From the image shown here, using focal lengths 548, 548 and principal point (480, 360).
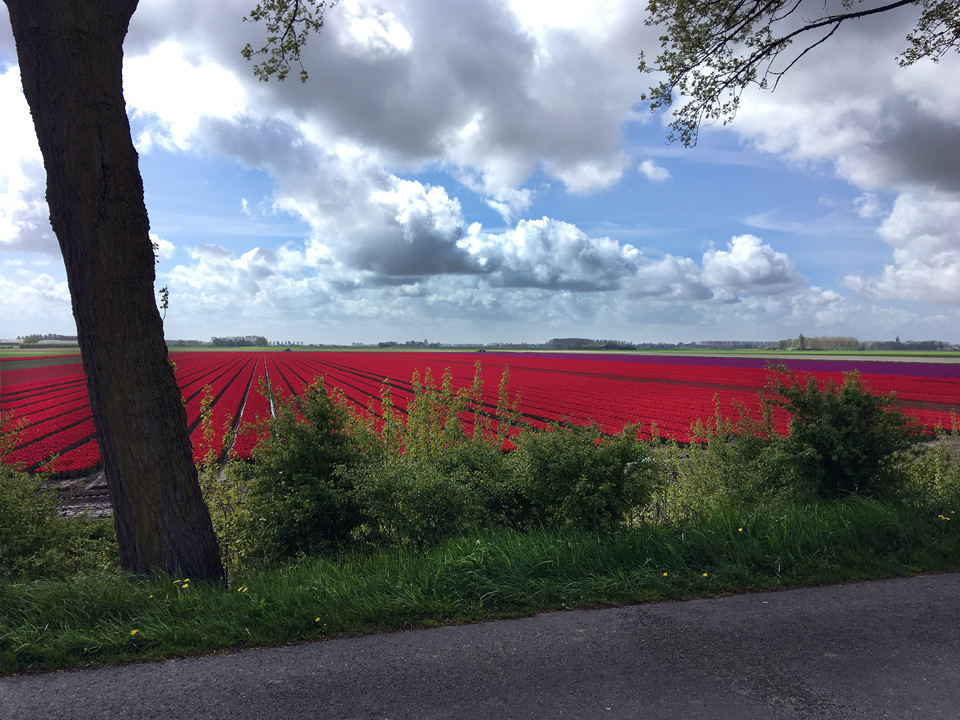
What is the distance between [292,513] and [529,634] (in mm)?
2864

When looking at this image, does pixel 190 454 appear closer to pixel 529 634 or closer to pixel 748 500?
pixel 529 634

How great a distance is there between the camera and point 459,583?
4.37 m

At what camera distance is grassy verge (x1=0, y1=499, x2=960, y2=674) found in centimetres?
388

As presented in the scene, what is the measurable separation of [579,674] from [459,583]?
1298mm

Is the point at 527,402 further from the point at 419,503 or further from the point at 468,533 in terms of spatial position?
the point at 419,503

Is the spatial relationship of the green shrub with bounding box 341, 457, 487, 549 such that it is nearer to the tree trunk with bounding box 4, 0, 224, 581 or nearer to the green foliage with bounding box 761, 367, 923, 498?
the tree trunk with bounding box 4, 0, 224, 581

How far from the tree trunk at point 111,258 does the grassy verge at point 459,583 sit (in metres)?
0.54

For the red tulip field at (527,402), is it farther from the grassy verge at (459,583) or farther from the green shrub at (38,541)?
the grassy verge at (459,583)

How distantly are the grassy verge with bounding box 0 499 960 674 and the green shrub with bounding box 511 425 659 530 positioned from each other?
0.28 m

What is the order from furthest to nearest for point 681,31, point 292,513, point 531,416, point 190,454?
1. point 531,416
2. point 681,31
3. point 292,513
4. point 190,454

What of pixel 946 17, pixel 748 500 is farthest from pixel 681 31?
pixel 748 500

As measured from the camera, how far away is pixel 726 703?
10.1 feet

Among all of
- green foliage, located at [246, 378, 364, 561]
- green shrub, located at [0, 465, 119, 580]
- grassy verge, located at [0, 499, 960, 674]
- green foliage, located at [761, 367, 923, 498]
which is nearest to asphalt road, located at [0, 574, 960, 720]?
grassy verge, located at [0, 499, 960, 674]

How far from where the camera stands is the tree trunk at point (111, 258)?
15.0ft
